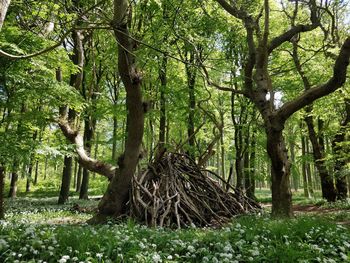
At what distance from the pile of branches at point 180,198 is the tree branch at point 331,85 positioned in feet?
12.8

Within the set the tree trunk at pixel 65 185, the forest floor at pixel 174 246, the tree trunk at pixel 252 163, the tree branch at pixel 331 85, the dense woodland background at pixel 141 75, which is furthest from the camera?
the tree trunk at pixel 252 163

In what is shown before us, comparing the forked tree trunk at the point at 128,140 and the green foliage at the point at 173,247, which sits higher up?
the forked tree trunk at the point at 128,140

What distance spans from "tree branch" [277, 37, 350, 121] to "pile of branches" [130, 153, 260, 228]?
389 centimetres

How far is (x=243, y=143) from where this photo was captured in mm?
21844

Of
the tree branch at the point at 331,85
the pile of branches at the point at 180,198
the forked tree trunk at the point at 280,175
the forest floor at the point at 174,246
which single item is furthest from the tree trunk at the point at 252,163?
the forest floor at the point at 174,246

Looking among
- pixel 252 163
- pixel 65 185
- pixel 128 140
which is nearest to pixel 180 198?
pixel 128 140

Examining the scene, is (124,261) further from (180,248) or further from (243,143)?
(243,143)

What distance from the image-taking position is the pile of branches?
956 centimetres

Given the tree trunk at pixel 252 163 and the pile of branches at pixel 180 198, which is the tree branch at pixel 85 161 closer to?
the pile of branches at pixel 180 198

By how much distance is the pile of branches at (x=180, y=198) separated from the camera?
31.4 feet

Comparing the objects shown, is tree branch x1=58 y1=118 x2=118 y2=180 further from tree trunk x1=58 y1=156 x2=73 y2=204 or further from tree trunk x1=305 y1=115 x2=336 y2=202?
tree trunk x1=305 y1=115 x2=336 y2=202

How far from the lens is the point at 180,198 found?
403 inches

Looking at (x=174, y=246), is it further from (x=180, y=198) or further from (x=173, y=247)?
(x=180, y=198)

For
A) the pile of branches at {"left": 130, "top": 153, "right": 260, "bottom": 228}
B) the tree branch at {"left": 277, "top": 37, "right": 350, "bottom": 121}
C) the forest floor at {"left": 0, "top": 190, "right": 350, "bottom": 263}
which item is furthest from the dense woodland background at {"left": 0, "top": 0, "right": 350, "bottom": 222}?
the forest floor at {"left": 0, "top": 190, "right": 350, "bottom": 263}
